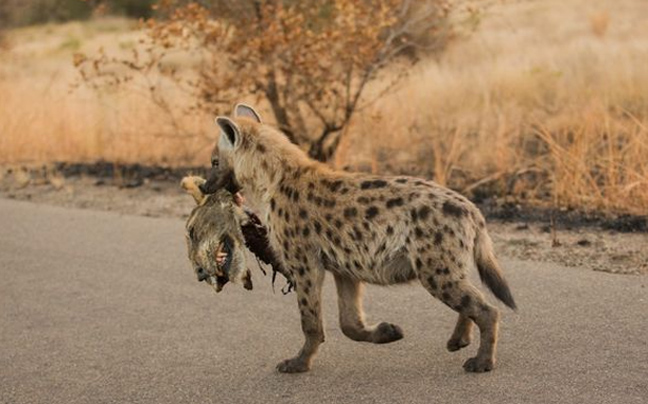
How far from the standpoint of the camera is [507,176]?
10.6 m

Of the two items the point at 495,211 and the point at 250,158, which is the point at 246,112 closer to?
the point at 250,158

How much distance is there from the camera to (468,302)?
5.05 meters

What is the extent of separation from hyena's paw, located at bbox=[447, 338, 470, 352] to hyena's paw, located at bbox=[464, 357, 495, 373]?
33 cm

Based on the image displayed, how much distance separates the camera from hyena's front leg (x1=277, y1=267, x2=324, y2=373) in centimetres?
544

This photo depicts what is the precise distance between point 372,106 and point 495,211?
13.1 ft

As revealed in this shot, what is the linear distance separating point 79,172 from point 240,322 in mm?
6978

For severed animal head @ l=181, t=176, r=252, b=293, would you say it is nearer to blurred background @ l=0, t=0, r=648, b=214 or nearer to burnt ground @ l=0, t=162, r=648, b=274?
burnt ground @ l=0, t=162, r=648, b=274

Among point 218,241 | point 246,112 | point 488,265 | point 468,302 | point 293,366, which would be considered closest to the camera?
point 468,302

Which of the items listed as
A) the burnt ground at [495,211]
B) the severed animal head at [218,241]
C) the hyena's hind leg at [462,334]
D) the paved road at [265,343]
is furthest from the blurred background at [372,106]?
the severed animal head at [218,241]

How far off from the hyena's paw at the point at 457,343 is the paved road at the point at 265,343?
5cm

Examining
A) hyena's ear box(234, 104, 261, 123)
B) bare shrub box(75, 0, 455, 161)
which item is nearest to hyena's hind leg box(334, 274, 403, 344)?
hyena's ear box(234, 104, 261, 123)

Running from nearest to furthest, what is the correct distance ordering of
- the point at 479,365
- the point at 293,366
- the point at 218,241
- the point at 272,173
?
the point at 479,365 < the point at 293,366 < the point at 272,173 < the point at 218,241

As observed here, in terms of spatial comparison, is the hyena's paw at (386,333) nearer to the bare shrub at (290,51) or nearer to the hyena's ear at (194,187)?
the hyena's ear at (194,187)

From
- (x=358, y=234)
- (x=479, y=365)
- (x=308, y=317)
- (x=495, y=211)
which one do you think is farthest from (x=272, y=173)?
(x=495, y=211)
